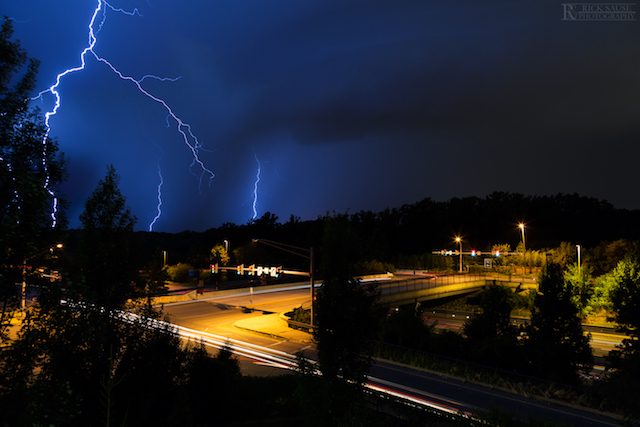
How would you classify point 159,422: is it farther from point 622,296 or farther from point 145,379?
point 622,296

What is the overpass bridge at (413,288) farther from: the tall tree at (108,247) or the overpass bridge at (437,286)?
the tall tree at (108,247)

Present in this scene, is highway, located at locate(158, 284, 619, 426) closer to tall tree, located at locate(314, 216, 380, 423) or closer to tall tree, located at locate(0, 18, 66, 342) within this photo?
tall tree, located at locate(314, 216, 380, 423)

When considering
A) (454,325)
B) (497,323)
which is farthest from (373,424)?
(454,325)

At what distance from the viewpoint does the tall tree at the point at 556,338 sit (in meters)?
15.8

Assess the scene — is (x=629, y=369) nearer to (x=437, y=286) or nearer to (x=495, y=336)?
(x=495, y=336)

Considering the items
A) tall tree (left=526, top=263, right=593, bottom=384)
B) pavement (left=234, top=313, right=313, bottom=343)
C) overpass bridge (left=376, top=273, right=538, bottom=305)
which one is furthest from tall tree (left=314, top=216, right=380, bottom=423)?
overpass bridge (left=376, top=273, right=538, bottom=305)

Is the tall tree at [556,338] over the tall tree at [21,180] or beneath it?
beneath

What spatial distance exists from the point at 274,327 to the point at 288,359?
21.3ft

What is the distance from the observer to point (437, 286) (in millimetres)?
42312

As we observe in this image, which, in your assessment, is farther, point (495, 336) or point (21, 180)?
point (495, 336)

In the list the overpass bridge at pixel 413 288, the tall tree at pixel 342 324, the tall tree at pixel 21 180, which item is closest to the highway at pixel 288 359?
the overpass bridge at pixel 413 288

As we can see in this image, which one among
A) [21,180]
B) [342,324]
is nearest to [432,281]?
[342,324]

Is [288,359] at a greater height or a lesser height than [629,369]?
lesser

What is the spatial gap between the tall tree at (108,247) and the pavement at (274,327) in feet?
46.3
